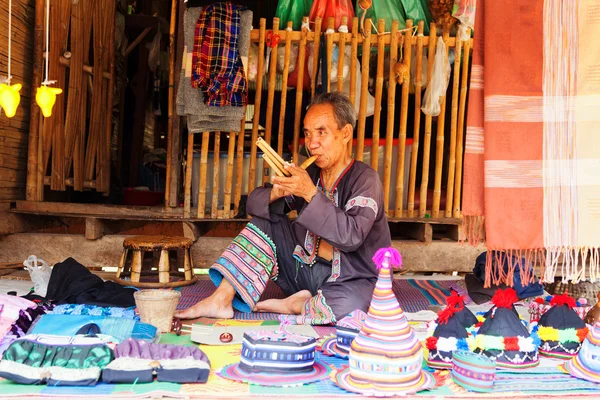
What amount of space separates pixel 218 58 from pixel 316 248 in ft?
5.47

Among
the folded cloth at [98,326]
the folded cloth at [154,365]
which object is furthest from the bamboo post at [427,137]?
the folded cloth at [154,365]

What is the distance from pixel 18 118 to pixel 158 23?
9.20ft

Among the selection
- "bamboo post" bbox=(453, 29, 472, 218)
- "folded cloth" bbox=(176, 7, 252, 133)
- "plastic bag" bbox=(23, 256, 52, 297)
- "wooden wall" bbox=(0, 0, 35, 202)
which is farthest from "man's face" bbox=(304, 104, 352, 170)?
"wooden wall" bbox=(0, 0, 35, 202)

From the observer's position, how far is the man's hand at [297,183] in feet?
10.3

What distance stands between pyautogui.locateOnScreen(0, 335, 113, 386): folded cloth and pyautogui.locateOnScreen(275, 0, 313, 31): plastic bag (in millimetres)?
3181

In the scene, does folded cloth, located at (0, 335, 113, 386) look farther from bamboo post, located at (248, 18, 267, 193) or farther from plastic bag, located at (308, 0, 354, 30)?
plastic bag, located at (308, 0, 354, 30)

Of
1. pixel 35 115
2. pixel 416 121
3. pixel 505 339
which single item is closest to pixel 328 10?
pixel 416 121

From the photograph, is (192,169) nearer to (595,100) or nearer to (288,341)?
(288,341)

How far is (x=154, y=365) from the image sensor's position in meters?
2.27

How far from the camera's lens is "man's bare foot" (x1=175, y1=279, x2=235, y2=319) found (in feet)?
10.9

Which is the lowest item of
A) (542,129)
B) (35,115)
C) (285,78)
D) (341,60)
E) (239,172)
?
(239,172)

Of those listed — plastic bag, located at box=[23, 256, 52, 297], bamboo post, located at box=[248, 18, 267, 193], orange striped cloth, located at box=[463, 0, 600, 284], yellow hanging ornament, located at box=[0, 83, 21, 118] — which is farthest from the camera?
bamboo post, located at box=[248, 18, 267, 193]

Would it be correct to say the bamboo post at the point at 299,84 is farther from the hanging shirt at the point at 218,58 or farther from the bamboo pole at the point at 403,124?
the bamboo pole at the point at 403,124

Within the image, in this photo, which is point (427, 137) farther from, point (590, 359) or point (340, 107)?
point (590, 359)
